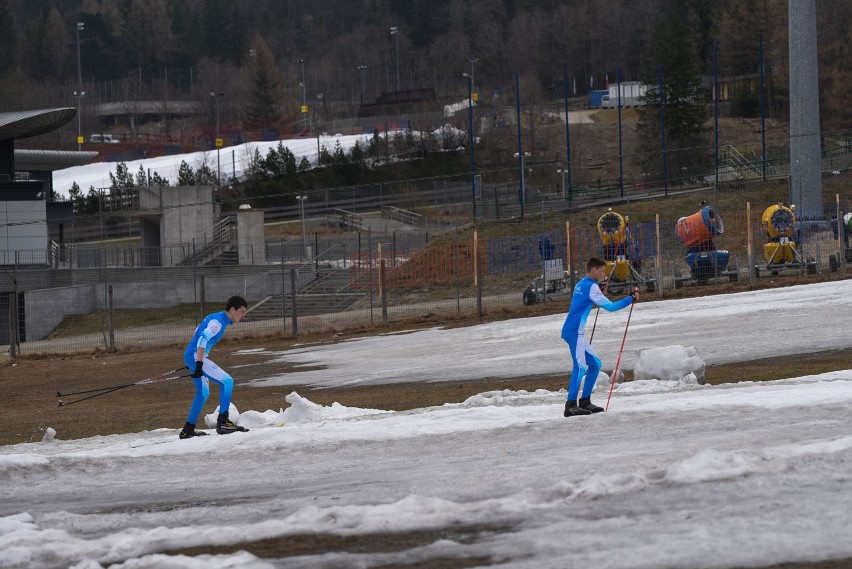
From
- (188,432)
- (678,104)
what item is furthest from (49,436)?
(678,104)

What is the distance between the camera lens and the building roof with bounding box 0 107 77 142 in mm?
60906

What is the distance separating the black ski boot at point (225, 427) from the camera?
15.3 meters

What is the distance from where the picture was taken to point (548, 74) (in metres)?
130

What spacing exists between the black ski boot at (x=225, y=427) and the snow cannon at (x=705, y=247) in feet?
74.0

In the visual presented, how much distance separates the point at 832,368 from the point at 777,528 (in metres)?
9.95

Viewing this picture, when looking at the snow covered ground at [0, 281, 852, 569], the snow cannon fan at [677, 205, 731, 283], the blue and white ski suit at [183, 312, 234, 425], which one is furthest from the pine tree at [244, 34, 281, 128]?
the blue and white ski suit at [183, 312, 234, 425]

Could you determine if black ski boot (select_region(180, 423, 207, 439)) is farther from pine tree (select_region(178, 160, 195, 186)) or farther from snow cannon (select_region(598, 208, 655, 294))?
pine tree (select_region(178, 160, 195, 186))

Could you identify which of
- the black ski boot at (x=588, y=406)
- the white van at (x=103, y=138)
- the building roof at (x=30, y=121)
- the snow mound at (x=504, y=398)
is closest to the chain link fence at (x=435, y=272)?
the building roof at (x=30, y=121)

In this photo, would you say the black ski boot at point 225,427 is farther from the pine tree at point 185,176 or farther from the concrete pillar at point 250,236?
the pine tree at point 185,176

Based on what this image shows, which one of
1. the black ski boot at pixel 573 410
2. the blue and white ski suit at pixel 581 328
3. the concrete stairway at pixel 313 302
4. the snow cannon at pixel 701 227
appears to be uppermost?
the snow cannon at pixel 701 227

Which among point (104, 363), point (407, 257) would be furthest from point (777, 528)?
point (407, 257)

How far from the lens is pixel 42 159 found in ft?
235

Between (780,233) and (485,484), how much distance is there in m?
27.0

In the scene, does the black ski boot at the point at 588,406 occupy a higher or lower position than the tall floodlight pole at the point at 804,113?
lower
